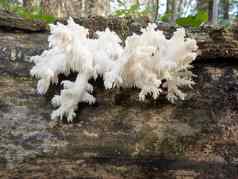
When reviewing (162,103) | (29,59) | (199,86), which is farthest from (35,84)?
(199,86)

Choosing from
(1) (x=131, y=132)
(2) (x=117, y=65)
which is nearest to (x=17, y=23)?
(2) (x=117, y=65)

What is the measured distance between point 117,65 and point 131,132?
1.51 feet

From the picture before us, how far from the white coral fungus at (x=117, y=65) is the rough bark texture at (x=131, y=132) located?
0.10 metres

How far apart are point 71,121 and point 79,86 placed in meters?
0.24

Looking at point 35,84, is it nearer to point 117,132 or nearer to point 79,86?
point 79,86

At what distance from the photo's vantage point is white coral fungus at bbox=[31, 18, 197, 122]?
214cm

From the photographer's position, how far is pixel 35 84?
8.20 ft

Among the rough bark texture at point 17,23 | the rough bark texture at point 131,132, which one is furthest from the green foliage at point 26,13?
the rough bark texture at point 131,132

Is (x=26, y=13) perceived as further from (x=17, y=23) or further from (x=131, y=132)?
(x=131, y=132)

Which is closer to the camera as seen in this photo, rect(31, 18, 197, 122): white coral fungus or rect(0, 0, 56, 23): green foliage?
rect(31, 18, 197, 122): white coral fungus

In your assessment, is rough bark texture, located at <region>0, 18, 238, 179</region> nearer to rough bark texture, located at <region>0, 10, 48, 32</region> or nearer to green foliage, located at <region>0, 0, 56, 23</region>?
rough bark texture, located at <region>0, 10, 48, 32</region>

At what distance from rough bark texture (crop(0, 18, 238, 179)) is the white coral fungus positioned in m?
0.10

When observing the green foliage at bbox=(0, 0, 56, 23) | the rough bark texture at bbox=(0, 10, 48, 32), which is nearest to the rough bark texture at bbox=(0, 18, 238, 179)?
the rough bark texture at bbox=(0, 10, 48, 32)

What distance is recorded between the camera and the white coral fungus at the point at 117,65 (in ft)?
7.03
